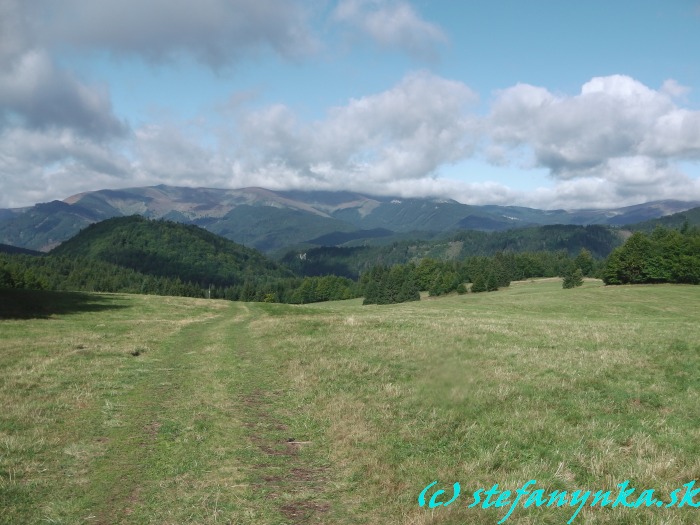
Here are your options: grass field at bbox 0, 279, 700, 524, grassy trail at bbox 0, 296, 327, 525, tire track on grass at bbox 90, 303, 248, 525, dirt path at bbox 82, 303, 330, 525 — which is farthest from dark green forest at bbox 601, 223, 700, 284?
tire track on grass at bbox 90, 303, 248, 525

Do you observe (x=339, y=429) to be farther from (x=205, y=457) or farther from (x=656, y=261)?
(x=656, y=261)

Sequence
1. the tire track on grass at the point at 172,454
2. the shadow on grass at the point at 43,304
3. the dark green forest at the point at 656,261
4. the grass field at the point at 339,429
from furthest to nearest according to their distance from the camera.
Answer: the dark green forest at the point at 656,261, the shadow on grass at the point at 43,304, the grass field at the point at 339,429, the tire track on grass at the point at 172,454

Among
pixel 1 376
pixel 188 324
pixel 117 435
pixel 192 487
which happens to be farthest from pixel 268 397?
pixel 188 324

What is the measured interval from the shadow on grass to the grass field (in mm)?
18219

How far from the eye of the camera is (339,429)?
11.8 m

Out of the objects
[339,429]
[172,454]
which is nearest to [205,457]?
[172,454]

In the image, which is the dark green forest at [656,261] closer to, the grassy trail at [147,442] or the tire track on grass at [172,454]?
the grassy trail at [147,442]

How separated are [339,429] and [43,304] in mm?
42895

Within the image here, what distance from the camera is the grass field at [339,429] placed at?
8.02 m

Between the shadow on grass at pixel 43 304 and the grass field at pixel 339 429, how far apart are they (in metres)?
18.2

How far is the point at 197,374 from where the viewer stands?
1839cm

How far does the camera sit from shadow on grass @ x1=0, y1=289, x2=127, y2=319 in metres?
38.2

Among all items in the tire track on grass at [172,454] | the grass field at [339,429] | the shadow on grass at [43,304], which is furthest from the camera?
the shadow on grass at [43,304]

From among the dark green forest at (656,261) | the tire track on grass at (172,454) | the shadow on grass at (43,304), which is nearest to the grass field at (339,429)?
the tire track on grass at (172,454)
